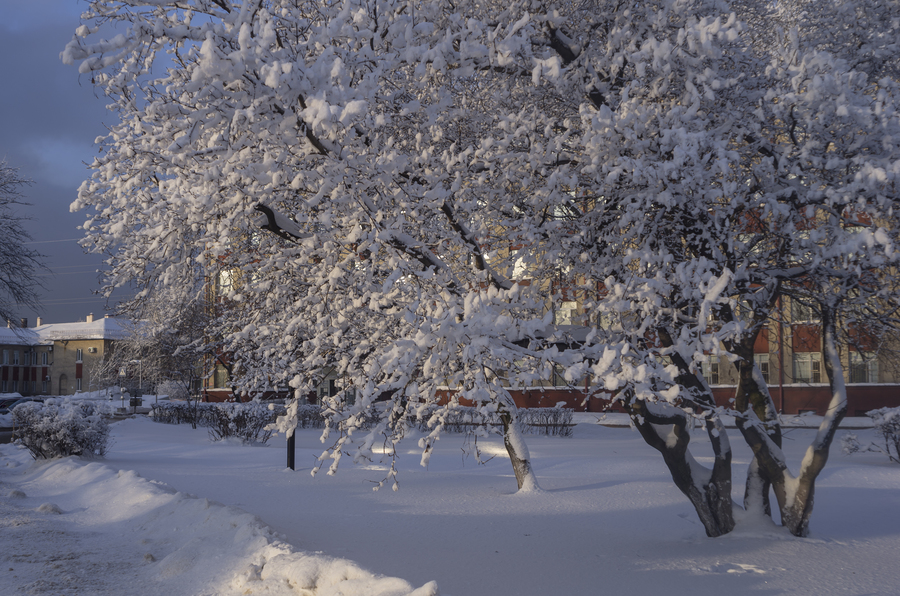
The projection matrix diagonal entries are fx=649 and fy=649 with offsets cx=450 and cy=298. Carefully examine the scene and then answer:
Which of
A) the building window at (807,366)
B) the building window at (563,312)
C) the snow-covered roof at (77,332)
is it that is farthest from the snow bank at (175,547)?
the snow-covered roof at (77,332)

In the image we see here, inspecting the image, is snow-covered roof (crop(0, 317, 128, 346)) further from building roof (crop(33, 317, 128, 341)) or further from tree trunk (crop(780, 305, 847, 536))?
tree trunk (crop(780, 305, 847, 536))

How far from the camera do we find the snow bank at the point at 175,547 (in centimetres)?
452

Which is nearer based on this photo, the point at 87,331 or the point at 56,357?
the point at 87,331

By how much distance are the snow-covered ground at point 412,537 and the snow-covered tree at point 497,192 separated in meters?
0.89

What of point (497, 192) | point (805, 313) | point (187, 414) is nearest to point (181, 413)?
point (187, 414)

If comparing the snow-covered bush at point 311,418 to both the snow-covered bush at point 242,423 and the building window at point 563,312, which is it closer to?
the snow-covered bush at point 242,423

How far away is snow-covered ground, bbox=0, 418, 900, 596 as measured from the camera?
5.09m

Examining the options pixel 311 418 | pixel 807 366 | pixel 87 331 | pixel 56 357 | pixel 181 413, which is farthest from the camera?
pixel 56 357

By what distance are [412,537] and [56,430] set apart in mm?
9204

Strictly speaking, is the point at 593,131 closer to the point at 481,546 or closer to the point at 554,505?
the point at 481,546

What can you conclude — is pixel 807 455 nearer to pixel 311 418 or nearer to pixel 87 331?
pixel 311 418

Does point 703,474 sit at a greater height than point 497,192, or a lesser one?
lesser

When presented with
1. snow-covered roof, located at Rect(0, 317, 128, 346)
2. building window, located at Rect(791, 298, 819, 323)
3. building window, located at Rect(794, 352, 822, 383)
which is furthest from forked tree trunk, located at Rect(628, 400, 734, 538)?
snow-covered roof, located at Rect(0, 317, 128, 346)

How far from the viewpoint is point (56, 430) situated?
491 inches
